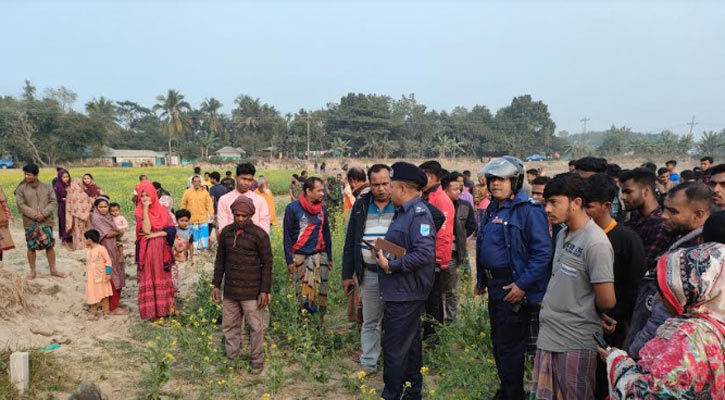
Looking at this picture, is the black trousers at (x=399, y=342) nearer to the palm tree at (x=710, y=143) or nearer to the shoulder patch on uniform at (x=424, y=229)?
the shoulder patch on uniform at (x=424, y=229)

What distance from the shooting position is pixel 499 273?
11.2 ft

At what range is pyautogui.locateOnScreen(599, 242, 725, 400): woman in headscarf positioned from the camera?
1686 mm

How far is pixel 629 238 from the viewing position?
9.11ft

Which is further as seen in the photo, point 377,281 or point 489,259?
point 377,281

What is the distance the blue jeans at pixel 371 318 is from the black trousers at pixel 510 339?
1.04 m

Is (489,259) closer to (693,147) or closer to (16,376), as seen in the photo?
(16,376)

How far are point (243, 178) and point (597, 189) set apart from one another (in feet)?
12.3

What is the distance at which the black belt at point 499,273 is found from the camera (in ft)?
11.1

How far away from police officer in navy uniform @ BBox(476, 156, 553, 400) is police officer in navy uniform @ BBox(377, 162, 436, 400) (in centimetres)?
48

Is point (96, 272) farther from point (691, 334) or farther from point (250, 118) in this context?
point (250, 118)

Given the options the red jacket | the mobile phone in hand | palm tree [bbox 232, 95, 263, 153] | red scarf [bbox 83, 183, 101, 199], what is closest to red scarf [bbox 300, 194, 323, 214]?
the red jacket

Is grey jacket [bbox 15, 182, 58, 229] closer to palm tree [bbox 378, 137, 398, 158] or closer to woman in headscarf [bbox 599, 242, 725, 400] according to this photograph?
woman in headscarf [bbox 599, 242, 725, 400]

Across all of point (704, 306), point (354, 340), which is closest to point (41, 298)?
point (354, 340)

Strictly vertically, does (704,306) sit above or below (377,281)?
above
